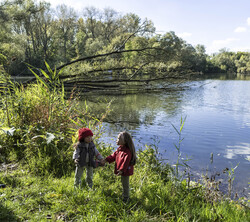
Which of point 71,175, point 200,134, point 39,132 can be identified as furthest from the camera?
point 200,134

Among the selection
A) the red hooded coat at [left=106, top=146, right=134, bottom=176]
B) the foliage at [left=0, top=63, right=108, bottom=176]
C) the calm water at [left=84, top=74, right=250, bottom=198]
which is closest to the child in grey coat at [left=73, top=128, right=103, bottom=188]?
the red hooded coat at [left=106, top=146, right=134, bottom=176]

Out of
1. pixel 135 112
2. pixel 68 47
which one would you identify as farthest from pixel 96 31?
pixel 135 112

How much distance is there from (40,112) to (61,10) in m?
51.4

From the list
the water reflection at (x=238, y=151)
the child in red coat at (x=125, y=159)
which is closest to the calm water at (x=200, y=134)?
the water reflection at (x=238, y=151)

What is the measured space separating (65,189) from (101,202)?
2.09 feet

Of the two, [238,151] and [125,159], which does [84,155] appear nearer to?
[125,159]

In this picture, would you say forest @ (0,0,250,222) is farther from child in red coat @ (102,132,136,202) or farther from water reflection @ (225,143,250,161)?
water reflection @ (225,143,250,161)

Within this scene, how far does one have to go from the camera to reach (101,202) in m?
2.58

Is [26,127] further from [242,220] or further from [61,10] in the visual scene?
[61,10]

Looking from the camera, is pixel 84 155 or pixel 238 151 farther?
pixel 238 151

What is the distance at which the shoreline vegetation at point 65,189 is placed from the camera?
247 cm

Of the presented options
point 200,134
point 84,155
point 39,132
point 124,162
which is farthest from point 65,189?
point 200,134

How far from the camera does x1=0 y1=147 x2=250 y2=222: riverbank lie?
94.7 inches

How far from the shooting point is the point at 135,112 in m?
14.6
